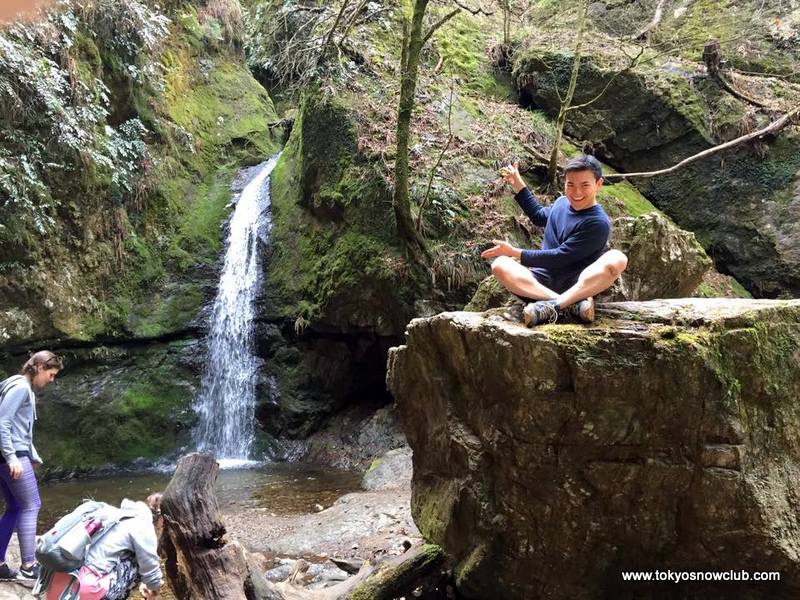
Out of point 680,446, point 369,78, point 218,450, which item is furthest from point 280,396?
point 680,446

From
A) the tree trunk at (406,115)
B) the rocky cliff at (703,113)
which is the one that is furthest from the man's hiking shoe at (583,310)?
the rocky cliff at (703,113)

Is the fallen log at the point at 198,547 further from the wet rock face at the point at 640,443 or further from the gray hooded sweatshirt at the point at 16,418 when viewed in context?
the gray hooded sweatshirt at the point at 16,418

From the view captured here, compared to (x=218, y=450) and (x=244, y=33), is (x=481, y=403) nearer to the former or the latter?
(x=218, y=450)

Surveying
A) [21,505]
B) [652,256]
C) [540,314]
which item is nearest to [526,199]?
[540,314]

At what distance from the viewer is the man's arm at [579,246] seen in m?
3.31

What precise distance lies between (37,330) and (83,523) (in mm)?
7041

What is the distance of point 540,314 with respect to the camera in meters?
3.01

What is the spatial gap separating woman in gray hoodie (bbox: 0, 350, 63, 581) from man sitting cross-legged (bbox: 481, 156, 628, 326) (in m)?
3.33

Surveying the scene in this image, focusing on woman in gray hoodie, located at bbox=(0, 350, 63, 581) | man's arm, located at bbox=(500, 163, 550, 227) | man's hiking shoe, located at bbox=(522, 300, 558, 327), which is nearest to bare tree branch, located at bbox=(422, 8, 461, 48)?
man's arm, located at bbox=(500, 163, 550, 227)

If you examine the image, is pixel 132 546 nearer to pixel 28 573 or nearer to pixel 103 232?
pixel 28 573

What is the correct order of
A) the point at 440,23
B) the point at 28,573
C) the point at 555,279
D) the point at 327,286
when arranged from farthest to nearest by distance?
the point at 327,286 < the point at 440,23 < the point at 28,573 < the point at 555,279

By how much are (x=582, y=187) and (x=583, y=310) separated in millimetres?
838

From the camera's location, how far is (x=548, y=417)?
290cm

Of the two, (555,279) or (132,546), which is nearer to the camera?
(132,546)
